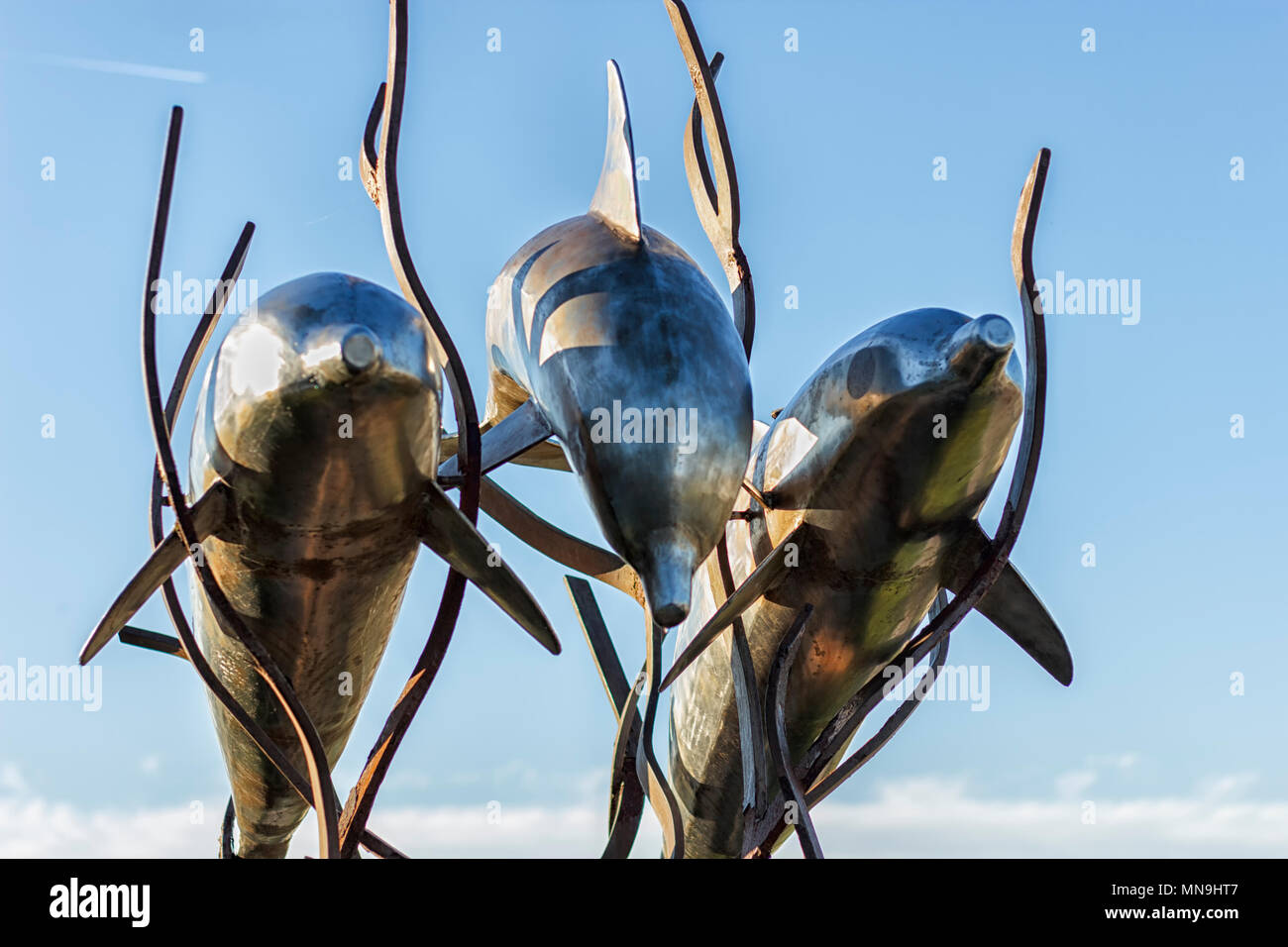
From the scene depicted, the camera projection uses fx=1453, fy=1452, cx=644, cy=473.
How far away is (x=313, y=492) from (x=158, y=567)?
1264mm

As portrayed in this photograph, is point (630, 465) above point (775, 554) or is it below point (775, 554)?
above

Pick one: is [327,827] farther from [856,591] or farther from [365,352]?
[856,591]

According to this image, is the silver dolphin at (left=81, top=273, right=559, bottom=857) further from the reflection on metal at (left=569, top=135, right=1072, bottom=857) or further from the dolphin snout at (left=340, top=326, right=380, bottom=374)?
the reflection on metal at (left=569, top=135, right=1072, bottom=857)

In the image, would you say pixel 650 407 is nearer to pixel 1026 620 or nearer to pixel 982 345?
pixel 982 345

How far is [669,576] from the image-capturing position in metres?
8.20

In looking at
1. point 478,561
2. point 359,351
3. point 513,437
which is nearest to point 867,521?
point 513,437

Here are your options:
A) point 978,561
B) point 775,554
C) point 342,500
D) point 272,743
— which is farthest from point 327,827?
point 978,561

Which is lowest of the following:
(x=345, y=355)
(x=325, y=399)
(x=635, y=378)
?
(x=325, y=399)

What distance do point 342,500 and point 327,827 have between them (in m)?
2.19

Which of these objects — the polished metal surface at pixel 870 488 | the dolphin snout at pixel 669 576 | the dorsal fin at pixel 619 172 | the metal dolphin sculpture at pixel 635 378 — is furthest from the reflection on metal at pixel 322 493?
the polished metal surface at pixel 870 488

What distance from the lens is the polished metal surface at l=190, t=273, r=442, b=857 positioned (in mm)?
8242

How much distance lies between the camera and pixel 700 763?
12750mm

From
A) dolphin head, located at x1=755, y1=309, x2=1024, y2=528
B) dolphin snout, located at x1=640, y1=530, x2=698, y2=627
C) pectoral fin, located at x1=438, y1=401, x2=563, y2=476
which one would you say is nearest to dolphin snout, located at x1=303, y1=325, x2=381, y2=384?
pectoral fin, located at x1=438, y1=401, x2=563, y2=476
